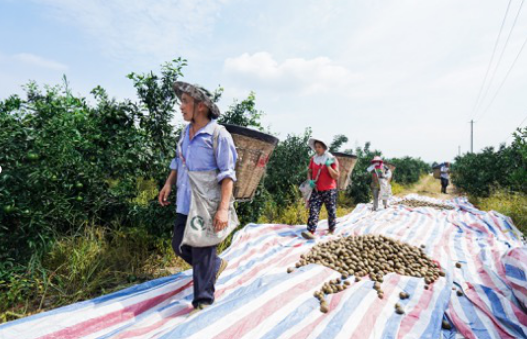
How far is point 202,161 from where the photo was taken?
2.06 meters

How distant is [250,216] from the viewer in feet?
15.1

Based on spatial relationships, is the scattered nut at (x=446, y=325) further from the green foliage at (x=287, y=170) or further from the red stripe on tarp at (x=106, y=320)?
the green foliage at (x=287, y=170)

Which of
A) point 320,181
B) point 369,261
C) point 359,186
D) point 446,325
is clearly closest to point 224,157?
point 446,325

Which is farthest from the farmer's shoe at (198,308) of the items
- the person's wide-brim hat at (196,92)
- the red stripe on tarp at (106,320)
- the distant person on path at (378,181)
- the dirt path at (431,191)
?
the dirt path at (431,191)

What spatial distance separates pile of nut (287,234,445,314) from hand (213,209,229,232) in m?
1.20

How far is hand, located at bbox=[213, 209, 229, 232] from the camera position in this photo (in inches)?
78.2

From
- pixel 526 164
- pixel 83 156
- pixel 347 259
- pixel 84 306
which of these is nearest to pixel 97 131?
pixel 83 156

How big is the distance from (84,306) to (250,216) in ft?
8.99

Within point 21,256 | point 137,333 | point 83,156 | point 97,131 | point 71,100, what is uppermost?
point 71,100

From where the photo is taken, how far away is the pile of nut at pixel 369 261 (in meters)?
2.90

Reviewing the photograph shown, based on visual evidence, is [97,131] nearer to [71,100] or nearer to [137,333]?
[71,100]

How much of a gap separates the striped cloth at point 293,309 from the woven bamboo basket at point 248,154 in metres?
1.01

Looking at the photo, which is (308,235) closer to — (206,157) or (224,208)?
(224,208)

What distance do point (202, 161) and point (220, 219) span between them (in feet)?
1.52
